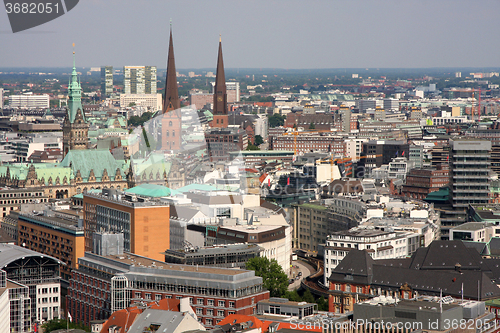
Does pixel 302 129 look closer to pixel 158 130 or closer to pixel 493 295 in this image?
pixel 158 130

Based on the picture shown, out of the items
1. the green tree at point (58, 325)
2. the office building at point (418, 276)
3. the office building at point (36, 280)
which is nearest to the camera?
the office building at point (418, 276)

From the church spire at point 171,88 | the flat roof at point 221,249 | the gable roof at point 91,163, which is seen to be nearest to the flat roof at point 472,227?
the flat roof at point 221,249

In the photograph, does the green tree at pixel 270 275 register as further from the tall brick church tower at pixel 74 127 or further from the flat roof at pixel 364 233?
the tall brick church tower at pixel 74 127

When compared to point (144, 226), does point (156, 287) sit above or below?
below

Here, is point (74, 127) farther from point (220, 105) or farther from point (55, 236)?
point (220, 105)

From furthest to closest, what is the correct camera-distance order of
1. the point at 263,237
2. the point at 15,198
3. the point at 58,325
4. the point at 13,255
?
the point at 15,198
the point at 263,237
the point at 13,255
the point at 58,325

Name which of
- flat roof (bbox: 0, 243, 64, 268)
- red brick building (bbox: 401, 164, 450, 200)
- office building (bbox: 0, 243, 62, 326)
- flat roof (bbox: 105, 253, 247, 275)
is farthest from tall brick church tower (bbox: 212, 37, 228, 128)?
flat roof (bbox: 105, 253, 247, 275)

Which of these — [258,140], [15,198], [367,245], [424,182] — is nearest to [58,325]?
[367,245]
